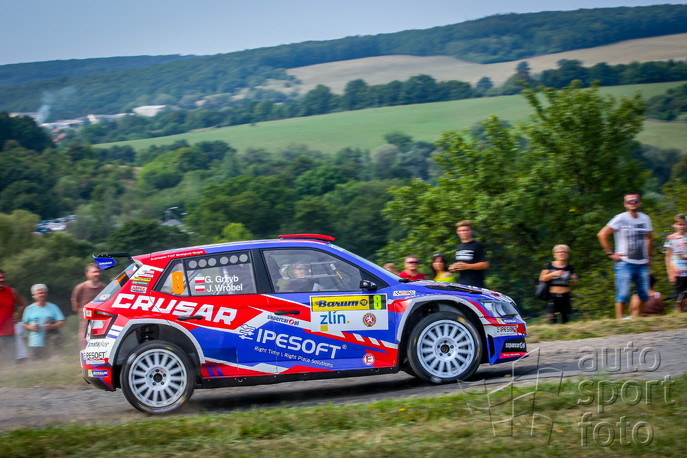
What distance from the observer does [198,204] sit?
74500 mm

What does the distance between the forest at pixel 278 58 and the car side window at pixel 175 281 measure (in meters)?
104

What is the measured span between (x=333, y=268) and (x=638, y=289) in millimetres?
5851

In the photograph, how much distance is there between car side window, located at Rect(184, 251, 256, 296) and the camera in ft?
25.7

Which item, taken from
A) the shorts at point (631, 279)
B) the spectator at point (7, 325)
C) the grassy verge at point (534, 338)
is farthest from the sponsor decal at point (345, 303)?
the spectator at point (7, 325)

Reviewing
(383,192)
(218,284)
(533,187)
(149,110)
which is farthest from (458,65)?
(218,284)

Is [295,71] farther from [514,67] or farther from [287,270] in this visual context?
[287,270]

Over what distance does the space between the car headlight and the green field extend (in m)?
73.3

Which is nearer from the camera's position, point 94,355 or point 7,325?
point 94,355

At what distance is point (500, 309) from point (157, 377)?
362 cm

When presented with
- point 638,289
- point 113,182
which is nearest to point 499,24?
point 113,182

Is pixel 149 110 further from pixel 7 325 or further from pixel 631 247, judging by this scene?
pixel 631 247

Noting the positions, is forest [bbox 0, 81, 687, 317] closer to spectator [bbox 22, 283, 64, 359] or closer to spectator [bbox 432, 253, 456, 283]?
spectator [bbox 432, 253, 456, 283]

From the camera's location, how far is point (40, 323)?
38.5 ft

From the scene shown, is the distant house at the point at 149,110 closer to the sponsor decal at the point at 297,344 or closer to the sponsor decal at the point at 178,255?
the sponsor decal at the point at 178,255
